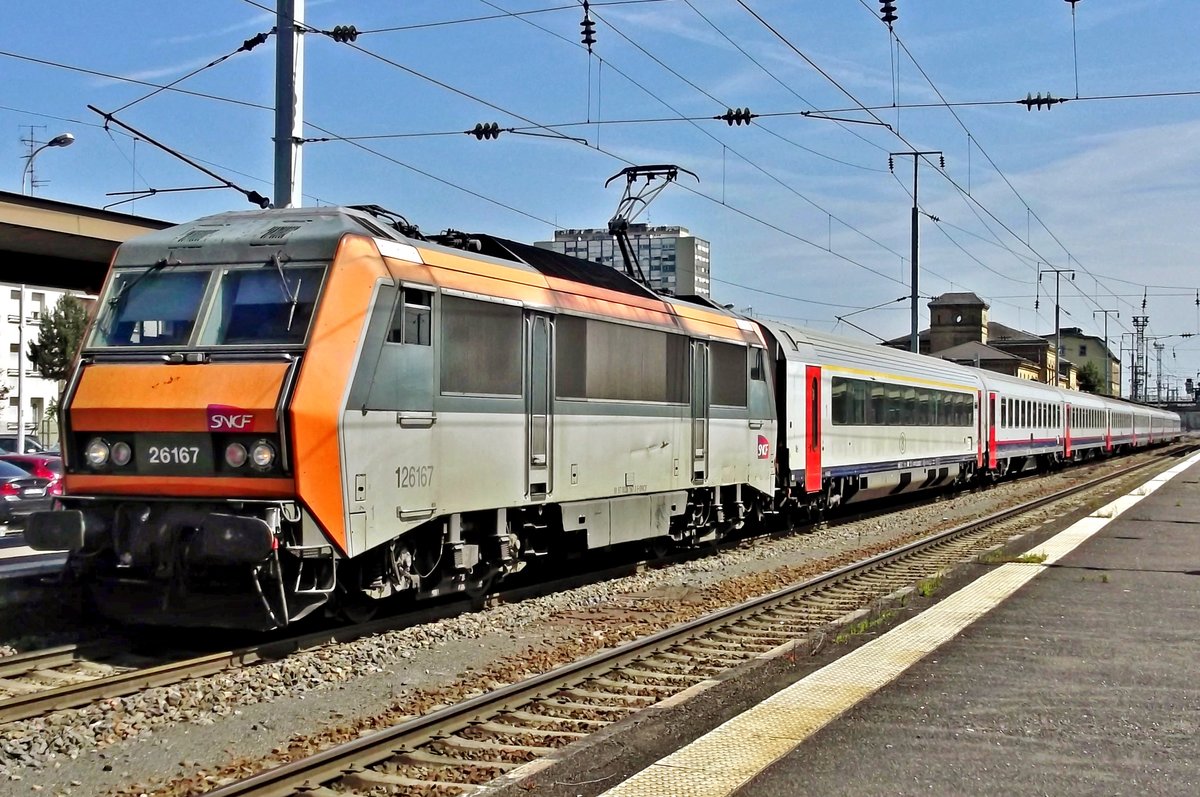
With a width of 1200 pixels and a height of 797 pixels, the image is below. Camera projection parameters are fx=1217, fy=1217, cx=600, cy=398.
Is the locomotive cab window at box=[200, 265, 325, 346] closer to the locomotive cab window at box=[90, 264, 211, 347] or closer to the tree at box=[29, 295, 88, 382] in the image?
the locomotive cab window at box=[90, 264, 211, 347]

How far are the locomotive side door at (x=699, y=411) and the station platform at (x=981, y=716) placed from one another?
150 inches

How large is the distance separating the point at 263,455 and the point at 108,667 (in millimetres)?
1917

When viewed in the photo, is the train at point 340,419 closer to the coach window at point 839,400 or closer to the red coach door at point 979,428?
the coach window at point 839,400

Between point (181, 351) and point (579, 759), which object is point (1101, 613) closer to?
point (579, 759)

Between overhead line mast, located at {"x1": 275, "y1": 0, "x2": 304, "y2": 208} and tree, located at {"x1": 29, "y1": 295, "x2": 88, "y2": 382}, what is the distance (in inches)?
1561

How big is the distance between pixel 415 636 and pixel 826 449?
12419 millimetres

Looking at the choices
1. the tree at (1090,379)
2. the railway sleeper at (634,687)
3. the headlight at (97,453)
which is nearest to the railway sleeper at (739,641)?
the railway sleeper at (634,687)

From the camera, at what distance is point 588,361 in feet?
41.6

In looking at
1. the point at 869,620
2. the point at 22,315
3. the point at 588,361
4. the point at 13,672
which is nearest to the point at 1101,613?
the point at 869,620

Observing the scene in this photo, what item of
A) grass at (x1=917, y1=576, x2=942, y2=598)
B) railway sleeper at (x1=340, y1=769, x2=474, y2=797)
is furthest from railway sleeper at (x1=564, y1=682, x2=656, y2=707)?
grass at (x1=917, y1=576, x2=942, y2=598)

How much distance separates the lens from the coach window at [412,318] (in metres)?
9.82

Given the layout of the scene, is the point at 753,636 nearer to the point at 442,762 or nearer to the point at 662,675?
the point at 662,675

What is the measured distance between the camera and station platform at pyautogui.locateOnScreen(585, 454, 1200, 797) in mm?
6277

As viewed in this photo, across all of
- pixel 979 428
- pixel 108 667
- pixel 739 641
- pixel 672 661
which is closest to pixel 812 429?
pixel 739 641
